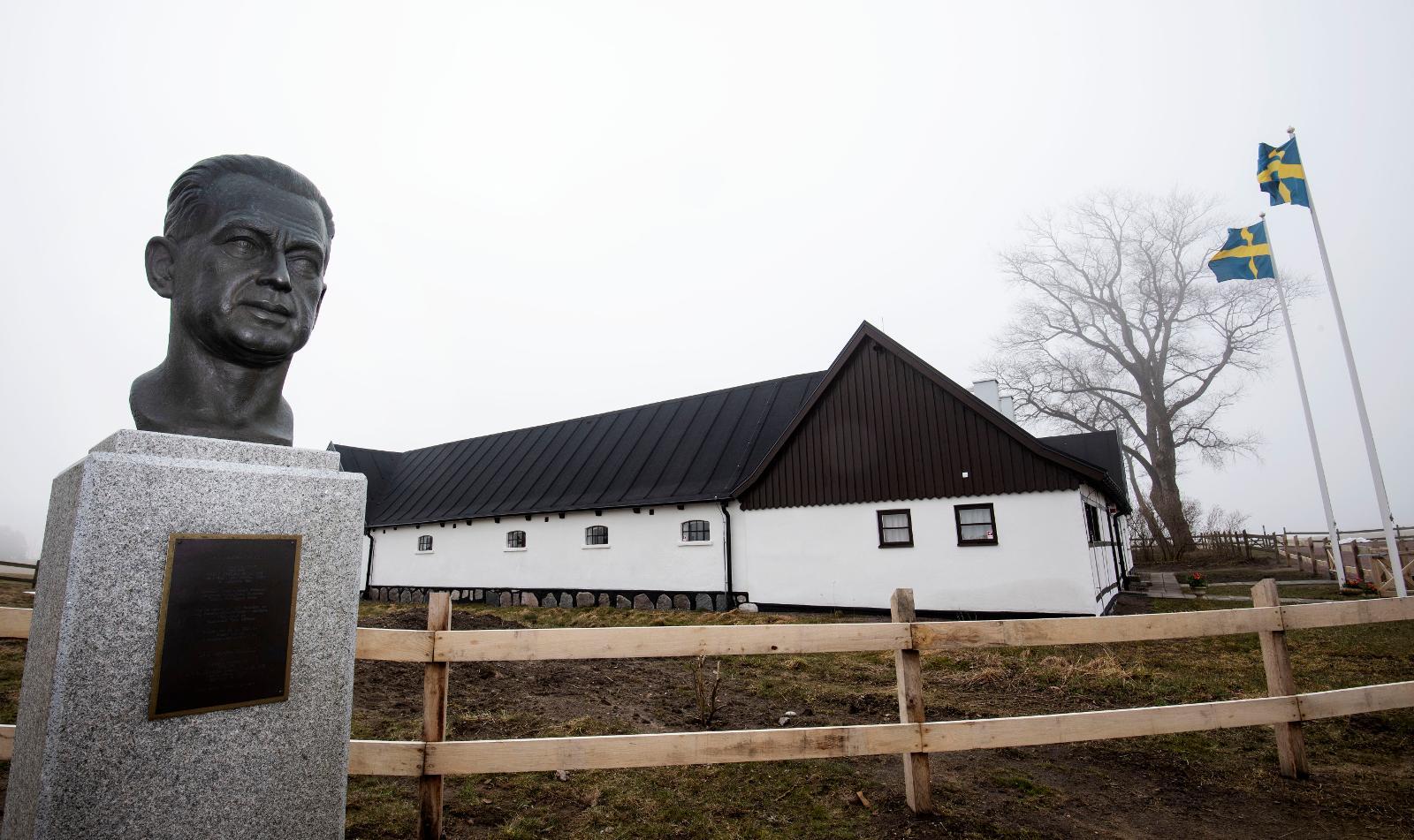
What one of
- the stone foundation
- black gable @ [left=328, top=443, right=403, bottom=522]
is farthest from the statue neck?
black gable @ [left=328, top=443, right=403, bottom=522]

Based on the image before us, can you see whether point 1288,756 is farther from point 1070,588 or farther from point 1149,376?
point 1149,376

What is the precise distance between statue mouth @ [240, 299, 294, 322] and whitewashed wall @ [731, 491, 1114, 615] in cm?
1220

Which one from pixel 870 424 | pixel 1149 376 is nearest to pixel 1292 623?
pixel 870 424

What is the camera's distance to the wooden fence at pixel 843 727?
10.9ft

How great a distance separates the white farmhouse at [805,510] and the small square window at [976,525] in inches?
1.0

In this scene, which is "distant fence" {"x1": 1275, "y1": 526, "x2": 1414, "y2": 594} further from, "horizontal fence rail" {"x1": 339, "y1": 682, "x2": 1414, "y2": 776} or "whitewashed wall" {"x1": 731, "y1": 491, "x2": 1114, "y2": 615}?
"horizontal fence rail" {"x1": 339, "y1": 682, "x2": 1414, "y2": 776}

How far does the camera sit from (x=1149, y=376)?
97.8ft

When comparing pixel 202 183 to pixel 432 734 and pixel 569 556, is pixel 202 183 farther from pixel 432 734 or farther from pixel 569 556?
pixel 569 556

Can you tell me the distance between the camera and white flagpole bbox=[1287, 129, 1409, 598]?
475 inches

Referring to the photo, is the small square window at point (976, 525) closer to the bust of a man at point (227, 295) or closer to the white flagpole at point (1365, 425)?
the white flagpole at point (1365, 425)

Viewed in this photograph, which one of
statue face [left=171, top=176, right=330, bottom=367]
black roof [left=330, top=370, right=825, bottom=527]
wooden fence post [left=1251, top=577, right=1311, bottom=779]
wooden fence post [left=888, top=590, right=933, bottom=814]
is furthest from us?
black roof [left=330, top=370, right=825, bottom=527]

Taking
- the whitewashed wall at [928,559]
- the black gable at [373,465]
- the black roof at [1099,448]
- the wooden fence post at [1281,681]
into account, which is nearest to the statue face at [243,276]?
the wooden fence post at [1281,681]

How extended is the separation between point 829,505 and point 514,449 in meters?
14.7

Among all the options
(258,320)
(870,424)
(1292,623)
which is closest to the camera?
(258,320)
